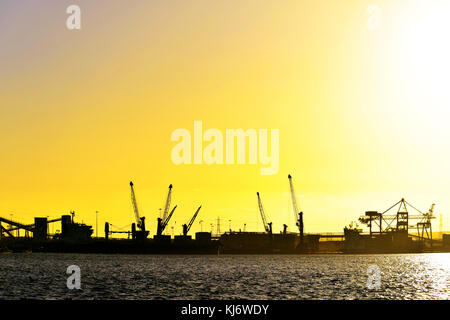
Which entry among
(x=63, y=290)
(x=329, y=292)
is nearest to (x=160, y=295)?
(x=63, y=290)

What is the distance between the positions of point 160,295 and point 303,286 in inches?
1002
